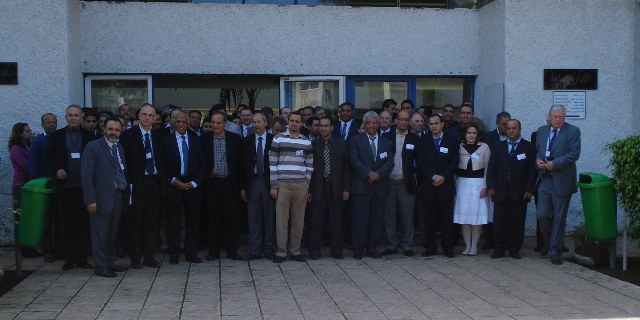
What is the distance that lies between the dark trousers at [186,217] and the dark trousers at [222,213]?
0.60 ft

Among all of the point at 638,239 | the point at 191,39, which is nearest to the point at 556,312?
the point at 638,239

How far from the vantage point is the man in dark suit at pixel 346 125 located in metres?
11.1

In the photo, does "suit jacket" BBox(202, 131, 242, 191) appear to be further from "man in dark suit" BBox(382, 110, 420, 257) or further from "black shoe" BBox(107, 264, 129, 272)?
"man in dark suit" BBox(382, 110, 420, 257)

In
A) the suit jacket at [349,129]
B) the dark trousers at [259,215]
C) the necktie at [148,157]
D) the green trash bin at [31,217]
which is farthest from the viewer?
the suit jacket at [349,129]

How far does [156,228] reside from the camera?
31.2 ft

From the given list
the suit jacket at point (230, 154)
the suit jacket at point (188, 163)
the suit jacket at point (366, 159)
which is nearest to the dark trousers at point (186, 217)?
the suit jacket at point (188, 163)

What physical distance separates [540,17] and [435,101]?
2227mm

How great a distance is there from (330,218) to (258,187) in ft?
3.47

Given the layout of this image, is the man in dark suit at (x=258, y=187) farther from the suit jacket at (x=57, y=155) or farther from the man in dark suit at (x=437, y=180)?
the suit jacket at (x=57, y=155)

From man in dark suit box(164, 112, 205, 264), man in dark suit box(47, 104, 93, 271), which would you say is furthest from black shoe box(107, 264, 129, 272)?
man in dark suit box(164, 112, 205, 264)

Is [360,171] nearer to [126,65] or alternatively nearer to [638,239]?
[638,239]

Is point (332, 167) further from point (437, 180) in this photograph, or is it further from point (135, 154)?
point (135, 154)

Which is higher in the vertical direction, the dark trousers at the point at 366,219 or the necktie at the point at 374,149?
the necktie at the point at 374,149

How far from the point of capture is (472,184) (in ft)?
33.2
